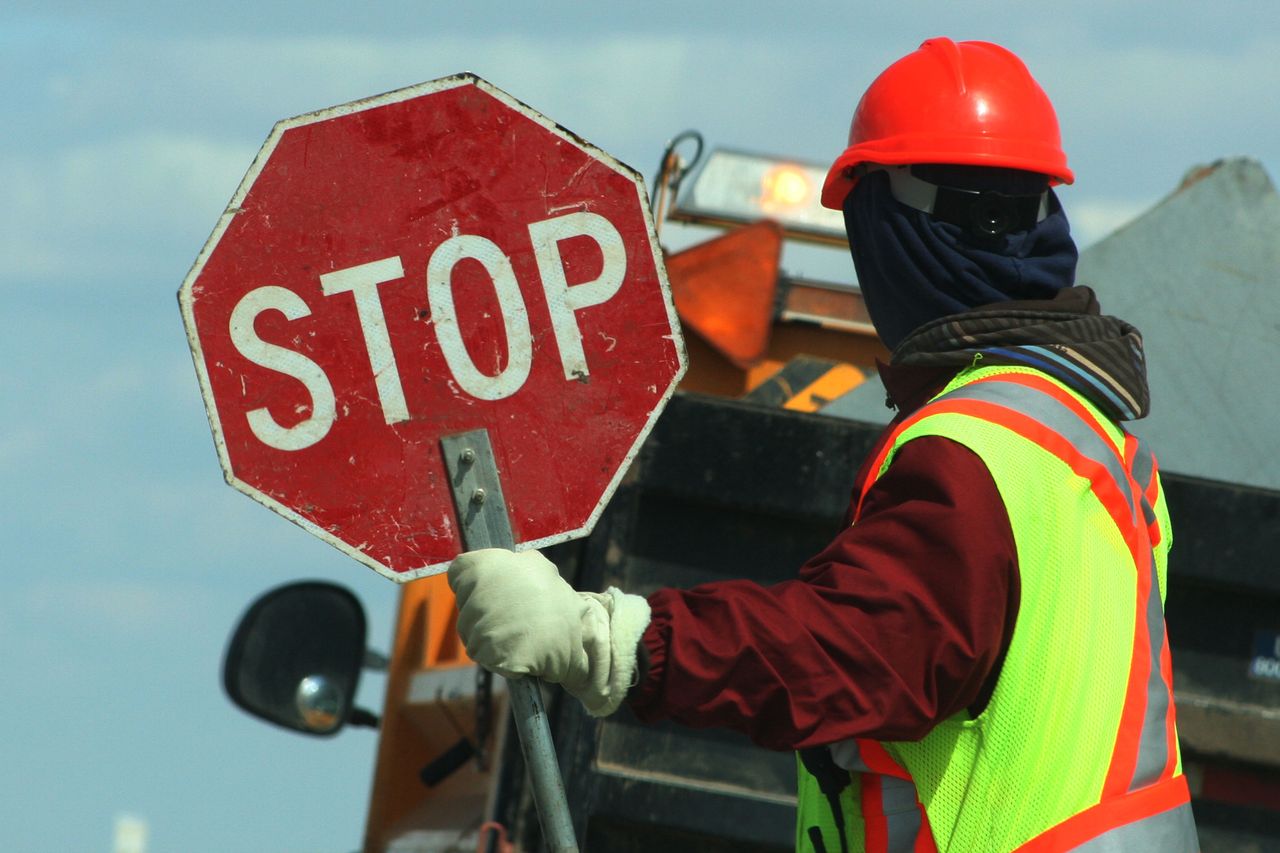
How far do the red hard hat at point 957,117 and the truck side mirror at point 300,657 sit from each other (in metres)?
1.65

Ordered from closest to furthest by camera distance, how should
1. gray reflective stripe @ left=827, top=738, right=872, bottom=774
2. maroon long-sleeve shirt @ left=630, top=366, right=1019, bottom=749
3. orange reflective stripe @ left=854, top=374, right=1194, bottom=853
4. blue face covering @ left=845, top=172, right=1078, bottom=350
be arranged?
1. maroon long-sleeve shirt @ left=630, top=366, right=1019, bottom=749
2. orange reflective stripe @ left=854, top=374, right=1194, bottom=853
3. gray reflective stripe @ left=827, top=738, right=872, bottom=774
4. blue face covering @ left=845, top=172, right=1078, bottom=350

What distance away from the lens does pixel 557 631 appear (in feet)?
7.42

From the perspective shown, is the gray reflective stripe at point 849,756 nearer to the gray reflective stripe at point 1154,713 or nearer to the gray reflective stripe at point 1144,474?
the gray reflective stripe at point 1154,713

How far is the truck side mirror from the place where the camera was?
388 centimetres

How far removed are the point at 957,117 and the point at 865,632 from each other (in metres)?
0.79

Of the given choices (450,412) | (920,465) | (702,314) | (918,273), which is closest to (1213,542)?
(918,273)

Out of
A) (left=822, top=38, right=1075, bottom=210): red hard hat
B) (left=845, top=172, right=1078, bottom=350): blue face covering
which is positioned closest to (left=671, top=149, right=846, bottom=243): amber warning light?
(left=822, top=38, right=1075, bottom=210): red hard hat

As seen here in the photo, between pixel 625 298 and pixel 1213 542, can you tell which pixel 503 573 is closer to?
pixel 625 298

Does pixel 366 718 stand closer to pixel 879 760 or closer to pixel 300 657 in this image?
pixel 300 657

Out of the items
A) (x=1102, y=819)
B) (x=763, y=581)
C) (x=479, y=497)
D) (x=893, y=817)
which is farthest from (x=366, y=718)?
(x=1102, y=819)

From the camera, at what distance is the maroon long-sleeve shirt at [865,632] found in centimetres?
222

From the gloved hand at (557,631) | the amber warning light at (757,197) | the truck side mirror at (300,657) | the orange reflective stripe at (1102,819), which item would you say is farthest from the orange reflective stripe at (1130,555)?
the amber warning light at (757,197)

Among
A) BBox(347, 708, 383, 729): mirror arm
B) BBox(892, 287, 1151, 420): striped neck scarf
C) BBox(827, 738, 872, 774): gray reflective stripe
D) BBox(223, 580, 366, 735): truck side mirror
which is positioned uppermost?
BBox(892, 287, 1151, 420): striped neck scarf

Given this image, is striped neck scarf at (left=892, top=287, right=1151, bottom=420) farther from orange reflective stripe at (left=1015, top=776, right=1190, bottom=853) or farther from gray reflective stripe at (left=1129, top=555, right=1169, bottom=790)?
orange reflective stripe at (left=1015, top=776, right=1190, bottom=853)
